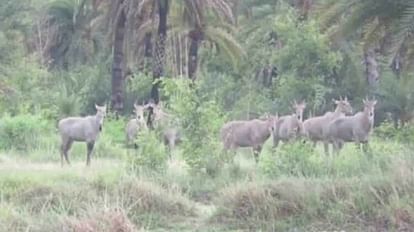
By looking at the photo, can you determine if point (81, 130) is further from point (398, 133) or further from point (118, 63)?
point (118, 63)

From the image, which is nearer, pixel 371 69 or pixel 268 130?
pixel 268 130

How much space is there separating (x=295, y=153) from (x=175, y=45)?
22023 millimetres

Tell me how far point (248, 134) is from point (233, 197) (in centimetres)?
729

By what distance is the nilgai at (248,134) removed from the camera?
21.1m

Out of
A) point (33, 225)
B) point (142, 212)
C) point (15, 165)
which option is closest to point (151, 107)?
point (15, 165)

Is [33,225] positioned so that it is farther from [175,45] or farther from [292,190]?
[175,45]

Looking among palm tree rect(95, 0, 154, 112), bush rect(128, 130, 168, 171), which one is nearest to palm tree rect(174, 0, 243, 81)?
palm tree rect(95, 0, 154, 112)

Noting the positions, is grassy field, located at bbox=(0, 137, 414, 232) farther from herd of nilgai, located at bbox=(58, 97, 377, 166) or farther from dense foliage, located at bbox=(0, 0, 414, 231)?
herd of nilgai, located at bbox=(58, 97, 377, 166)

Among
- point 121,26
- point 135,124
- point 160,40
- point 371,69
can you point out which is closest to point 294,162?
point 135,124

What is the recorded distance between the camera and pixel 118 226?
11.5 meters

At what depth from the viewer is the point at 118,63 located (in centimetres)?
3056

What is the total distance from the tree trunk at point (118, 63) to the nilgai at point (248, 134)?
9.24 metres

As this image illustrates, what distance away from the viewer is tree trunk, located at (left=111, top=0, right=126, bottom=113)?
A: 29.6m

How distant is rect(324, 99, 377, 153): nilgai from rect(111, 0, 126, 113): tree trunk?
10479mm
